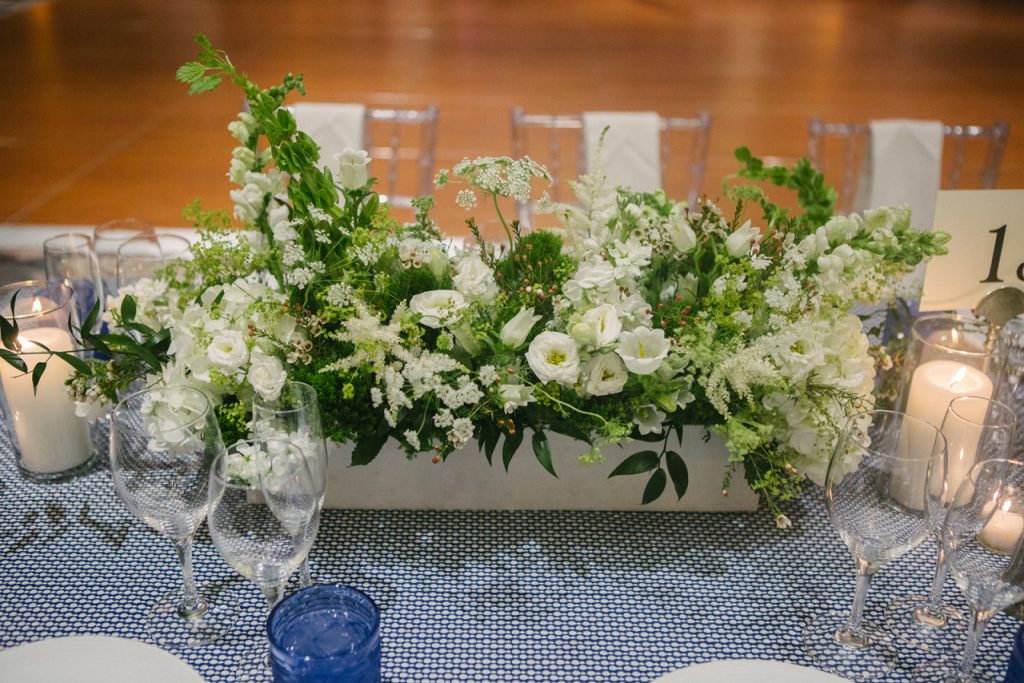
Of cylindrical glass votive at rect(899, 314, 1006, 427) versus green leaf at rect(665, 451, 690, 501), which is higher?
cylindrical glass votive at rect(899, 314, 1006, 427)

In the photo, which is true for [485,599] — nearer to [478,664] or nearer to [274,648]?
[478,664]

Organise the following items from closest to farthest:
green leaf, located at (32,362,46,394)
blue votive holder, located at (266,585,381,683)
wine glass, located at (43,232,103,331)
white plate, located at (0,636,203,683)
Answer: blue votive holder, located at (266,585,381,683), white plate, located at (0,636,203,683), green leaf, located at (32,362,46,394), wine glass, located at (43,232,103,331)

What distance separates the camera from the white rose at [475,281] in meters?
1.19

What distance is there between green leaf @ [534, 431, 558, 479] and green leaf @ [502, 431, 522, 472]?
0.07 ft

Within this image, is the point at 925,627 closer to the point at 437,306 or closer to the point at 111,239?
the point at 437,306

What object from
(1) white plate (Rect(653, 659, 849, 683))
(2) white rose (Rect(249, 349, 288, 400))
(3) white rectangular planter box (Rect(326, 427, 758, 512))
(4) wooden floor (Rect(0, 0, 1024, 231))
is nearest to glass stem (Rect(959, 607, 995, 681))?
(1) white plate (Rect(653, 659, 849, 683))

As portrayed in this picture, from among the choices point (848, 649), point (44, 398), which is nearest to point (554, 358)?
point (848, 649)

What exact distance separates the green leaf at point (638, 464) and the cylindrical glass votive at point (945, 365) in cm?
44

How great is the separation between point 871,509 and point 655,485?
0.92ft

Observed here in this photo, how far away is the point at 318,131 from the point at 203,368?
1.76 metres

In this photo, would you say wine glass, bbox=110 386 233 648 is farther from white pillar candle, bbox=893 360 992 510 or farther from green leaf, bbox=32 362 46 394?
white pillar candle, bbox=893 360 992 510

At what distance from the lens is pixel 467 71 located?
6973mm

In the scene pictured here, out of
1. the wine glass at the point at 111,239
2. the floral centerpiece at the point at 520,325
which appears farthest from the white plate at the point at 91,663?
the wine glass at the point at 111,239

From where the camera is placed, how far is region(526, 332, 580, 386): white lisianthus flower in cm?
112
